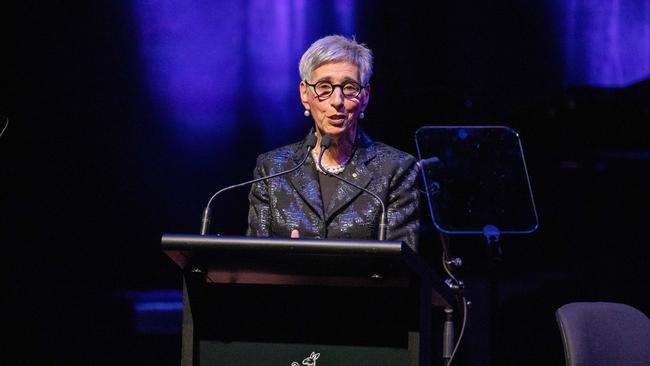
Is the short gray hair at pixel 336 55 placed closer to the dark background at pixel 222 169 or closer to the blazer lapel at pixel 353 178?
the blazer lapel at pixel 353 178

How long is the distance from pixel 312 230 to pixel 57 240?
1.79m

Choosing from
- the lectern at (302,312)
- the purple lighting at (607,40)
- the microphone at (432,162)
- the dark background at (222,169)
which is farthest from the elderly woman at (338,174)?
the purple lighting at (607,40)

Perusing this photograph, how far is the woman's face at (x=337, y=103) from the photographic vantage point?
106 inches

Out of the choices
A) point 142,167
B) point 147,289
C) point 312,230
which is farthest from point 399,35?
point 312,230

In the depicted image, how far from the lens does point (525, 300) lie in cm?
424

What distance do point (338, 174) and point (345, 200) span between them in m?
0.10

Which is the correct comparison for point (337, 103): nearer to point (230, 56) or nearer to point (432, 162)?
point (432, 162)

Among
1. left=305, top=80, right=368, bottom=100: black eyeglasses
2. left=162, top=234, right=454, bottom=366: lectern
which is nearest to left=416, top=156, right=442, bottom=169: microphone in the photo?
left=305, top=80, right=368, bottom=100: black eyeglasses

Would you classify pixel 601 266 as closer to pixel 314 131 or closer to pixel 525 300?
pixel 525 300

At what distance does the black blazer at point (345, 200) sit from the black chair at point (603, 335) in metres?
0.58

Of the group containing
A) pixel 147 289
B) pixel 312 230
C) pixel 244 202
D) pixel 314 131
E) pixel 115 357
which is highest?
pixel 314 131

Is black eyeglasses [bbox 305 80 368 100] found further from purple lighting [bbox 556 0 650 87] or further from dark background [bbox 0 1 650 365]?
purple lighting [bbox 556 0 650 87]

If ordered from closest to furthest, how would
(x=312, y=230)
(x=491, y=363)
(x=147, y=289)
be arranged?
(x=312, y=230), (x=491, y=363), (x=147, y=289)

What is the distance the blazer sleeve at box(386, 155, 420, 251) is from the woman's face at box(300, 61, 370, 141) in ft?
0.67
